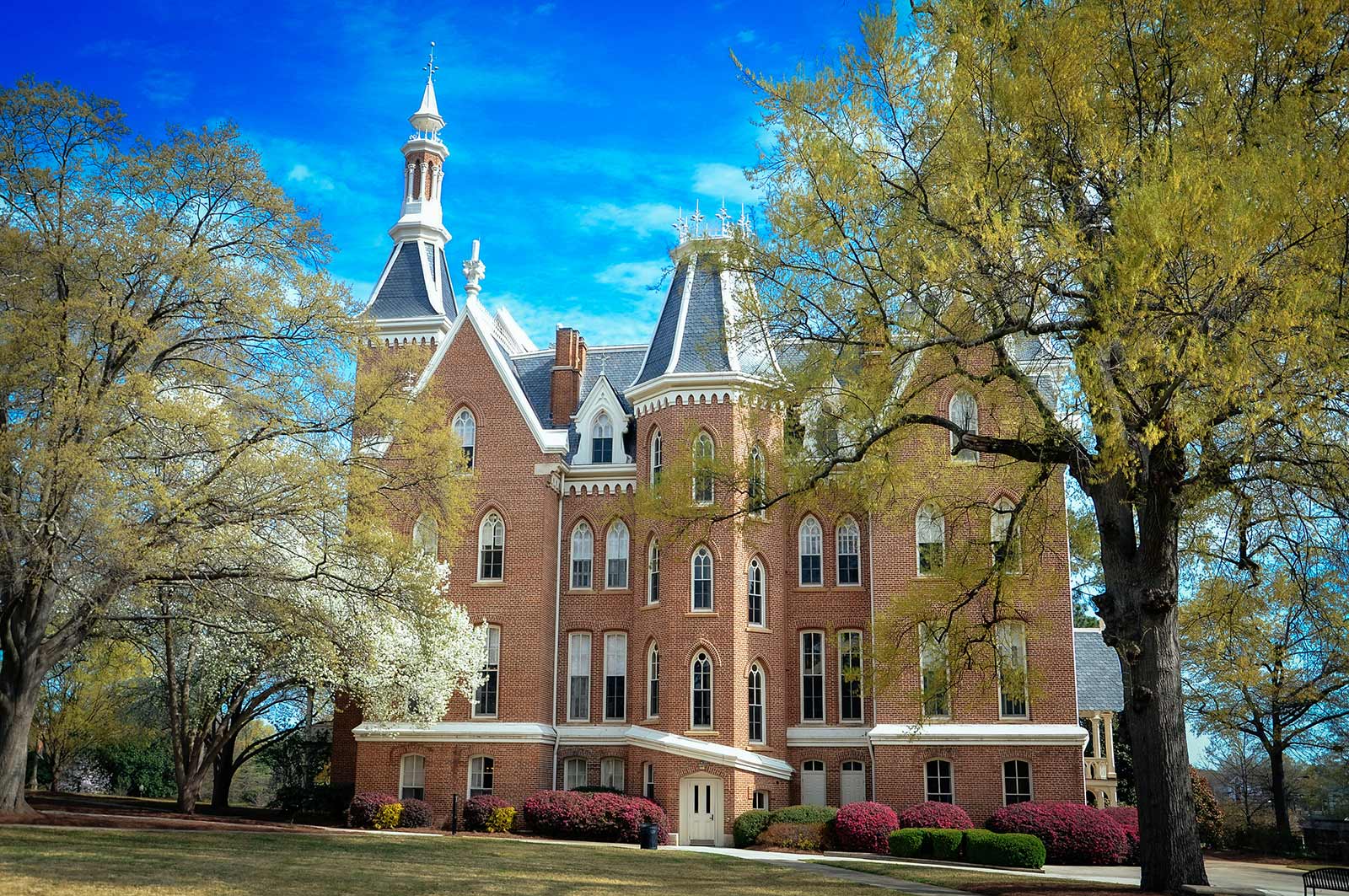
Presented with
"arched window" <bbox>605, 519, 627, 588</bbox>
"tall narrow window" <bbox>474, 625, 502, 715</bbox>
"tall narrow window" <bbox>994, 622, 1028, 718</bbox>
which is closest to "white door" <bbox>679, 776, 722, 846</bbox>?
"tall narrow window" <bbox>474, 625, 502, 715</bbox>

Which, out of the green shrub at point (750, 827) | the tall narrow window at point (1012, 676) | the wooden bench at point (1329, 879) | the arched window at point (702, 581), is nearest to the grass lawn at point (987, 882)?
the tall narrow window at point (1012, 676)

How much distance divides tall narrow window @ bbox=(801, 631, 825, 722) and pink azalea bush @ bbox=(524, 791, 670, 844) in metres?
5.64

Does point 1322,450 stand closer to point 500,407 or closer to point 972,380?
point 972,380

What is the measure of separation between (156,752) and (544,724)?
78.3 ft

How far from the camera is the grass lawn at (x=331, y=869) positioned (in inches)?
574

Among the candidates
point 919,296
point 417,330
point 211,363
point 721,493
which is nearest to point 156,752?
point 417,330

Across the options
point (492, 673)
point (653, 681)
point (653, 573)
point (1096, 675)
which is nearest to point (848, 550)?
point (653, 573)

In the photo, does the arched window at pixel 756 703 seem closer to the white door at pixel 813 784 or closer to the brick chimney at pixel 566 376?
the white door at pixel 813 784

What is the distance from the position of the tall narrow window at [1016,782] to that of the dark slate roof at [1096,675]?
10.7 meters

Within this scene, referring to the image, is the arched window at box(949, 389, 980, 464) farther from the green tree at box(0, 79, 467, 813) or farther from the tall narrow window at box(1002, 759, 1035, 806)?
the green tree at box(0, 79, 467, 813)

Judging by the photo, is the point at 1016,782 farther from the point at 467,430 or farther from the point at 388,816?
the point at 467,430

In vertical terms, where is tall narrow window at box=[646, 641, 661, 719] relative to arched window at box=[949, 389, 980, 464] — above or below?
below

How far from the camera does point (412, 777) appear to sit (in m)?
35.2

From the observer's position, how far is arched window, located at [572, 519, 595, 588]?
3694cm
